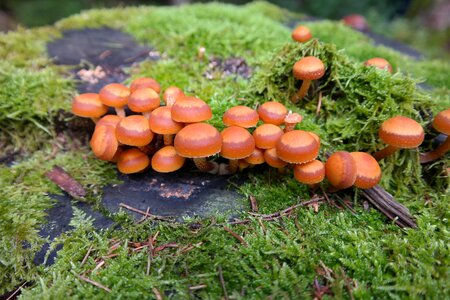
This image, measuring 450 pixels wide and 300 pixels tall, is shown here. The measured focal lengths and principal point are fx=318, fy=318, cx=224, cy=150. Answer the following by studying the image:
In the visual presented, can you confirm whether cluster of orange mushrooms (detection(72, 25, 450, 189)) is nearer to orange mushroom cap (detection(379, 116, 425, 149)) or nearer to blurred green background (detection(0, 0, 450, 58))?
orange mushroom cap (detection(379, 116, 425, 149))

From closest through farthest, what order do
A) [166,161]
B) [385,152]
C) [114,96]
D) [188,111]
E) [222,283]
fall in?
[222,283]
[188,111]
[166,161]
[385,152]
[114,96]

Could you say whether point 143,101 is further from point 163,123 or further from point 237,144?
point 237,144

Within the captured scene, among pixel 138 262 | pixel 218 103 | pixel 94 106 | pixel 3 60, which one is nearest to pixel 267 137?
pixel 218 103

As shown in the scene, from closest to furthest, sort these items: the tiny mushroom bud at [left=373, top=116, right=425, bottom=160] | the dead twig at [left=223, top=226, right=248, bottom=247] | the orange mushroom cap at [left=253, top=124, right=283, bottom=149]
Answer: the dead twig at [left=223, top=226, right=248, bottom=247] < the tiny mushroom bud at [left=373, top=116, right=425, bottom=160] < the orange mushroom cap at [left=253, top=124, right=283, bottom=149]

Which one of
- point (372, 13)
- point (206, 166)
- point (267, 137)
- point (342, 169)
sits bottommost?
point (372, 13)

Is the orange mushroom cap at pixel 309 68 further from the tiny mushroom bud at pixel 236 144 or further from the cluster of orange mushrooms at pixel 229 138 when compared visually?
the tiny mushroom bud at pixel 236 144

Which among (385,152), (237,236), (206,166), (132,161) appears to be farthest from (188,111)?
(385,152)

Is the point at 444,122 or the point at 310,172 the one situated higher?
the point at 444,122

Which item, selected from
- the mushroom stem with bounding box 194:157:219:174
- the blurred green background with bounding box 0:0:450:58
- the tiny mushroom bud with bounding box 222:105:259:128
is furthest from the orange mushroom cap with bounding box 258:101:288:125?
the blurred green background with bounding box 0:0:450:58
